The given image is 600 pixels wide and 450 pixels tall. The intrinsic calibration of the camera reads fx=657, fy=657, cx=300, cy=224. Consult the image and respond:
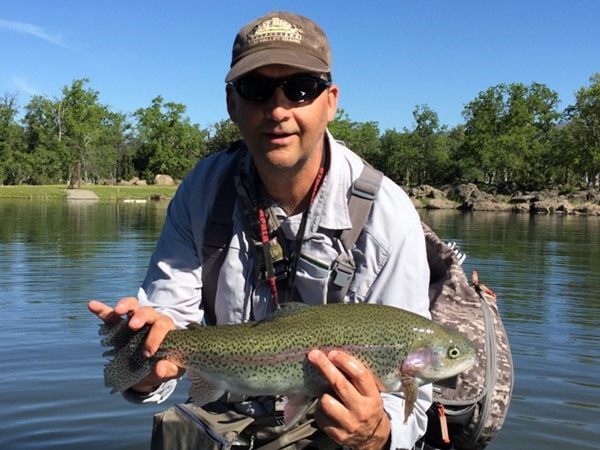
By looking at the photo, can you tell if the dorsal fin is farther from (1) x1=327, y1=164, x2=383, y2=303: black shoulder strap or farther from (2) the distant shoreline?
(2) the distant shoreline

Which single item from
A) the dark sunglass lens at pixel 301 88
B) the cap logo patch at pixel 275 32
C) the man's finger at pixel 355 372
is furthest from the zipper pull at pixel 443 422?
the cap logo patch at pixel 275 32

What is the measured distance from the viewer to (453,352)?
136 inches

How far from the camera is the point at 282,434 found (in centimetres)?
380

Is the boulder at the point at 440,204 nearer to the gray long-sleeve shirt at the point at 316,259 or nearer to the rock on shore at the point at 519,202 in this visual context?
the rock on shore at the point at 519,202

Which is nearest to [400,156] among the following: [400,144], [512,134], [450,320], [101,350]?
[400,144]

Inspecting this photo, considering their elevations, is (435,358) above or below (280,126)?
below

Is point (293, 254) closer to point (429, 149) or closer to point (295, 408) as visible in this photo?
point (295, 408)

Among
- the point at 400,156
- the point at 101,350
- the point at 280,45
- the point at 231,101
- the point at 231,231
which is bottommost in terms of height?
the point at 101,350

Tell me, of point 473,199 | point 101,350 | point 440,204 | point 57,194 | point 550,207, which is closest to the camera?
point 101,350

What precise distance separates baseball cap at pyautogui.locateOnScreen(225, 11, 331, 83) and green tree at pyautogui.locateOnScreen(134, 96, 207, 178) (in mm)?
99469

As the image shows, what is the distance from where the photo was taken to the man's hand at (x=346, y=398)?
3.15 meters

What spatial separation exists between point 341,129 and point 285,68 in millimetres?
105582

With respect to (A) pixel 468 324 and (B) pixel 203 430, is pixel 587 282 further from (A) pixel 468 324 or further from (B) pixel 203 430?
(B) pixel 203 430

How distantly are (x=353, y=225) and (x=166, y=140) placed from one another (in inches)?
4048
